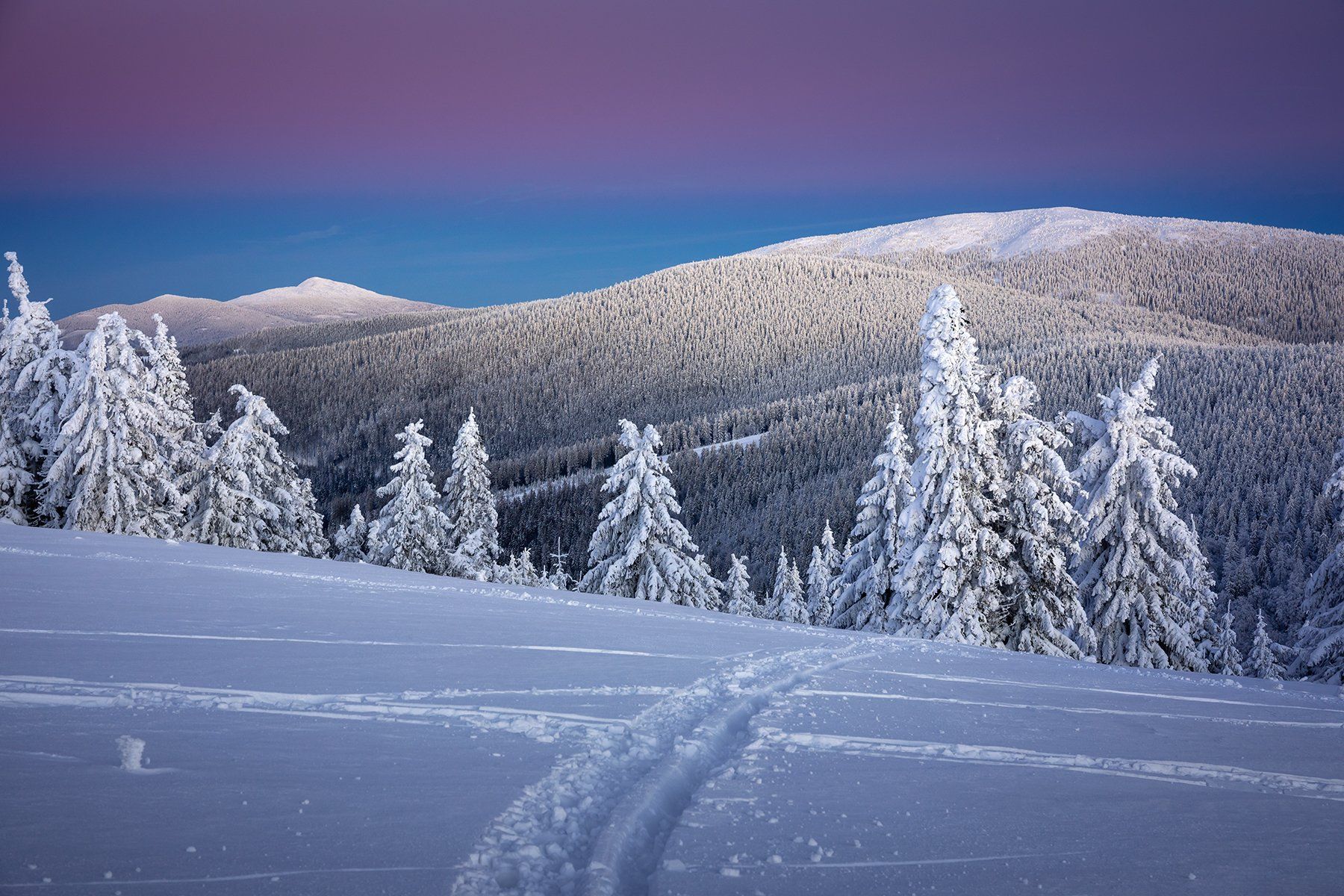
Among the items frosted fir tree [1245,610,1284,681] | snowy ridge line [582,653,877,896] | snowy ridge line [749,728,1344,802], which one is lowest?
frosted fir tree [1245,610,1284,681]

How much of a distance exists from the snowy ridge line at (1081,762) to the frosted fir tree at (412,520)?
26.6 m

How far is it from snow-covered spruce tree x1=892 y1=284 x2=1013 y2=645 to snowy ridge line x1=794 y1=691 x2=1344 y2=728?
33.3 ft

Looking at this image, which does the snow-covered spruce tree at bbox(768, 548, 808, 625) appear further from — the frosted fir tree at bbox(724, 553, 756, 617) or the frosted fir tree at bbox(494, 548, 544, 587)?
the frosted fir tree at bbox(494, 548, 544, 587)

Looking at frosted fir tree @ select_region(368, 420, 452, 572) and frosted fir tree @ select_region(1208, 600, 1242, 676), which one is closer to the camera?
frosted fir tree @ select_region(1208, 600, 1242, 676)

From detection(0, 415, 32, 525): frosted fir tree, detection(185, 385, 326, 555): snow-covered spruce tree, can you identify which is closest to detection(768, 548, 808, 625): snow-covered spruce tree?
detection(185, 385, 326, 555): snow-covered spruce tree

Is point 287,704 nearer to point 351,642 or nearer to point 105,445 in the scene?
point 351,642

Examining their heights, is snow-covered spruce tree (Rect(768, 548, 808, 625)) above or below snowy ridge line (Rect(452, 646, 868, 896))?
below

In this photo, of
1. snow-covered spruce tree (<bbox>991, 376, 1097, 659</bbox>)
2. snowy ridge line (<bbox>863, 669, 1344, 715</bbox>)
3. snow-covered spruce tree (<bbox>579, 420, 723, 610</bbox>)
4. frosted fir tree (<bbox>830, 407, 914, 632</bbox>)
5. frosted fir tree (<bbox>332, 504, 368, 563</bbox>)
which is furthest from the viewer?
frosted fir tree (<bbox>332, 504, 368, 563</bbox>)

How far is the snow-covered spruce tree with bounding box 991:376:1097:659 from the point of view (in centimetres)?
1831

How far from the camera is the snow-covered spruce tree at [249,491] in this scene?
24969mm

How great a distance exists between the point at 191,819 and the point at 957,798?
484cm

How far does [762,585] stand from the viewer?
8894 centimetres

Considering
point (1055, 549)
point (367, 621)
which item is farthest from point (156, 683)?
point (1055, 549)

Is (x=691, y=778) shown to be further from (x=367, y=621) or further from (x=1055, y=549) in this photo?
(x=1055, y=549)
